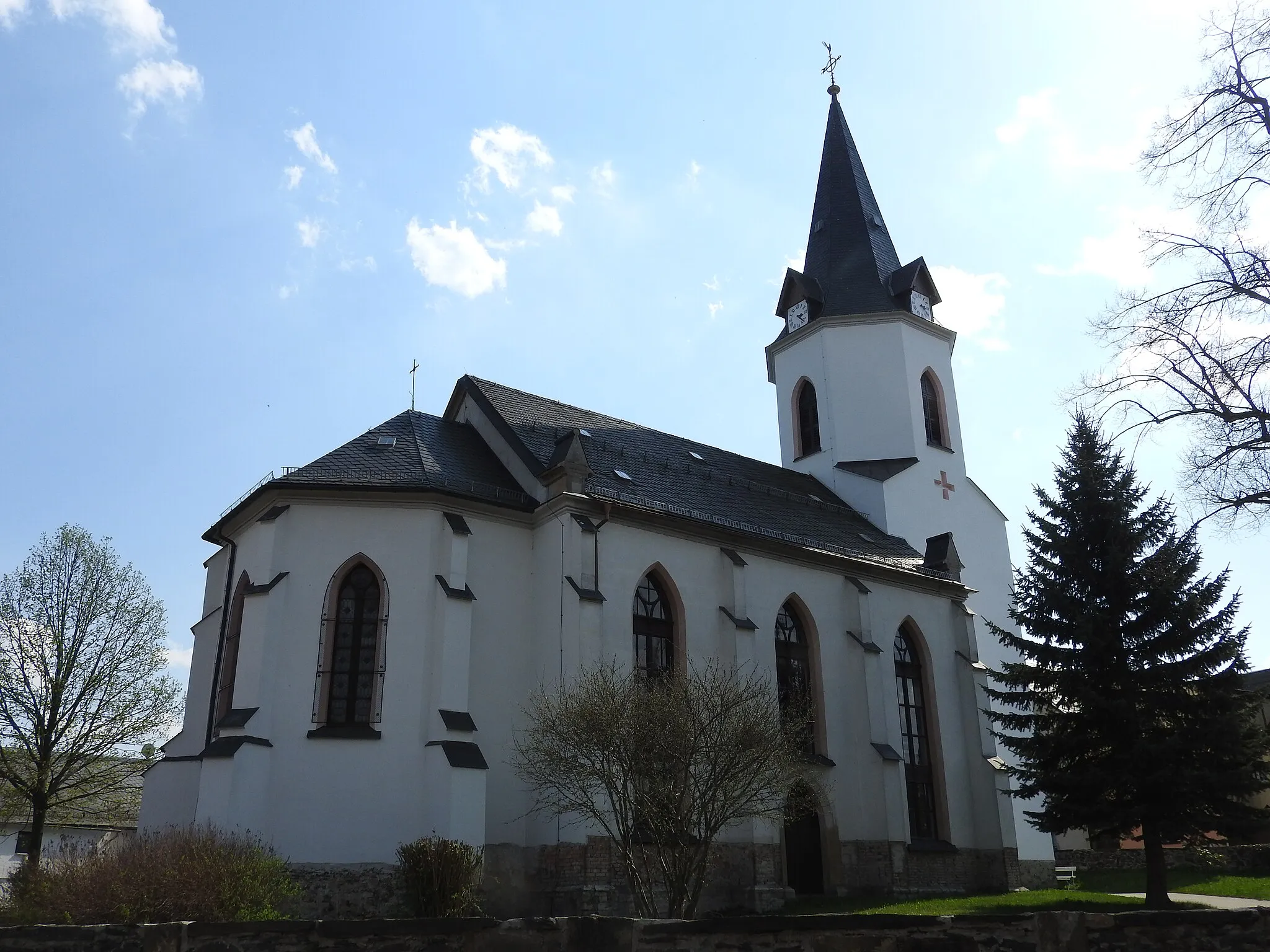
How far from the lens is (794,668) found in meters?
22.0

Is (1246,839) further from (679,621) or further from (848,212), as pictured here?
(848,212)

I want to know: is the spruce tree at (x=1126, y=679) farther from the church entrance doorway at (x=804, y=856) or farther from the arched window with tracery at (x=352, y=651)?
the arched window with tracery at (x=352, y=651)

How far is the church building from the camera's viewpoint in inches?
674

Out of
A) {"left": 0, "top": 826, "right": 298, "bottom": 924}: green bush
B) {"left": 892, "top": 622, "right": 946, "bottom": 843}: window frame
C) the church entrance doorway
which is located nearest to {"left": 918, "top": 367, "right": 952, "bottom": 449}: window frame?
{"left": 892, "top": 622, "right": 946, "bottom": 843}: window frame

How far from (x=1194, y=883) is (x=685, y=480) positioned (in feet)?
45.4

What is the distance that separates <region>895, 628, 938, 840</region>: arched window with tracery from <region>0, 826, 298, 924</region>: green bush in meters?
14.3

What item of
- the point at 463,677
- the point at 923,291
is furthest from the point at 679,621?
the point at 923,291

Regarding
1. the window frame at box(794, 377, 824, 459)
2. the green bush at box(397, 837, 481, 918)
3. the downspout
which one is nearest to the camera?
the green bush at box(397, 837, 481, 918)

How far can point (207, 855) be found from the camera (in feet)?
42.3

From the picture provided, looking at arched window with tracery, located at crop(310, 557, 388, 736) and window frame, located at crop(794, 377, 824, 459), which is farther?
window frame, located at crop(794, 377, 824, 459)

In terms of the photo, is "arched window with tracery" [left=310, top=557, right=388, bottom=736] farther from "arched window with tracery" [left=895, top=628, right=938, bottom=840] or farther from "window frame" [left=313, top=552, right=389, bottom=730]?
"arched window with tracery" [left=895, top=628, right=938, bottom=840]

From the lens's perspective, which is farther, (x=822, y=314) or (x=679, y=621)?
(x=822, y=314)

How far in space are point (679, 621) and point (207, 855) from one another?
32.7ft

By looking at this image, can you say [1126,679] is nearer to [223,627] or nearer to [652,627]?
[652,627]
